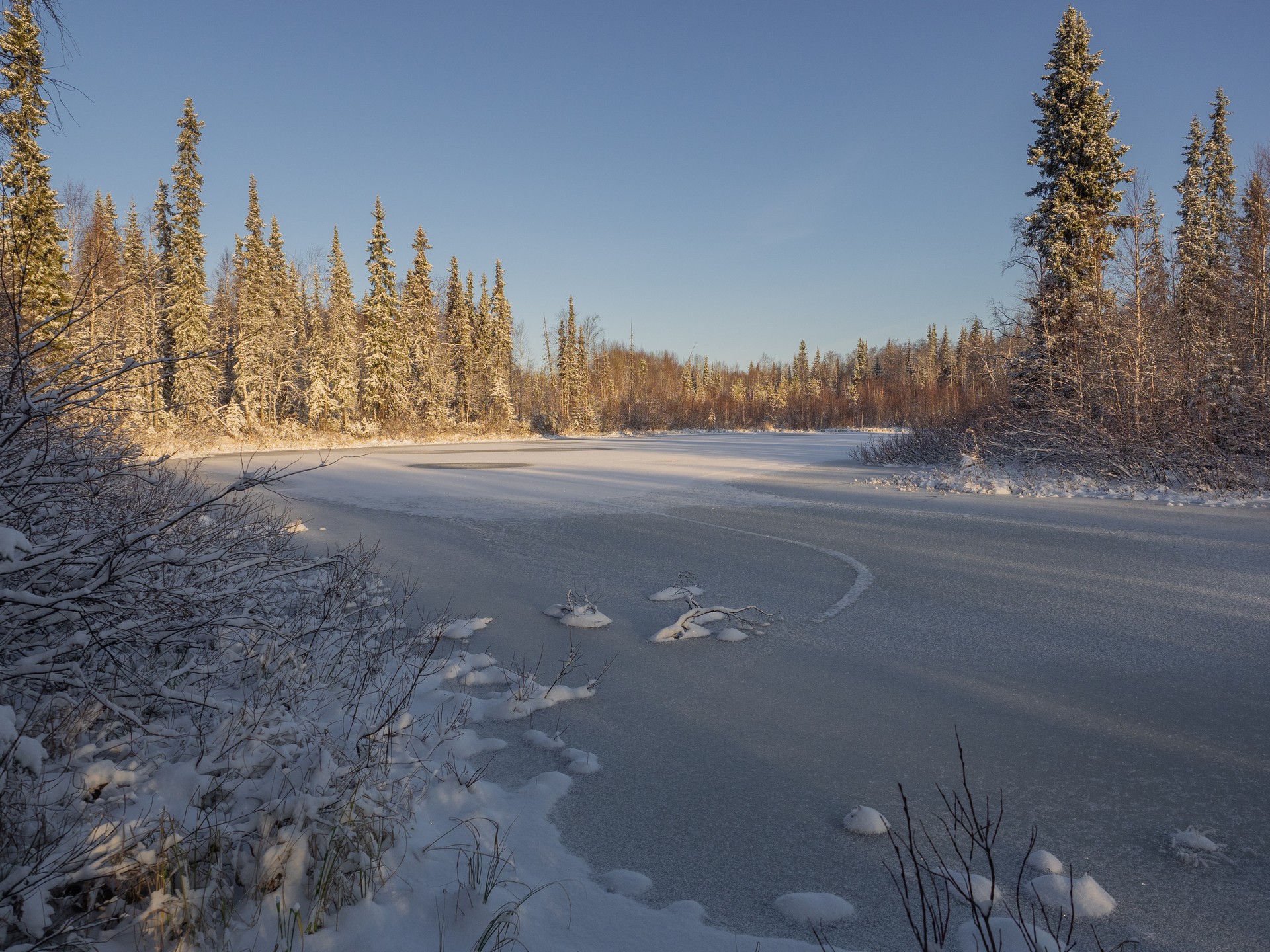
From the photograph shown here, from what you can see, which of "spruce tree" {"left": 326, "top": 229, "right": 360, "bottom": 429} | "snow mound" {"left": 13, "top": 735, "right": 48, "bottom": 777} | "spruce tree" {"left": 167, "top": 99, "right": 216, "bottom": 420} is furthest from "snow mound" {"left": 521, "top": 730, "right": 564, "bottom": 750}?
"spruce tree" {"left": 326, "top": 229, "right": 360, "bottom": 429}

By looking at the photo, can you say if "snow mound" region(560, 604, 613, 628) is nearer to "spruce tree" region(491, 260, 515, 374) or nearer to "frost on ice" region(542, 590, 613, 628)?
"frost on ice" region(542, 590, 613, 628)

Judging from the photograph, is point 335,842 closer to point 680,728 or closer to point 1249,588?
point 680,728

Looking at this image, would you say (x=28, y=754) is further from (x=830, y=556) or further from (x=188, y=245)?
(x=188, y=245)

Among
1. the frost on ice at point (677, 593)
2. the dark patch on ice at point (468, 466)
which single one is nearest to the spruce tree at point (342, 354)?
the dark patch on ice at point (468, 466)

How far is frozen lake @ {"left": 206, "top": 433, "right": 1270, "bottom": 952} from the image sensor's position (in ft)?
9.30

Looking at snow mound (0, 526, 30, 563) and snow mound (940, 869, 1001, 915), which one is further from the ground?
snow mound (0, 526, 30, 563)

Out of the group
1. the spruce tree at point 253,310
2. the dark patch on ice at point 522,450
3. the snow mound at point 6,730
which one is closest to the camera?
the snow mound at point 6,730

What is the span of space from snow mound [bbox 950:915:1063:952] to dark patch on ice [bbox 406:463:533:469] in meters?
21.0

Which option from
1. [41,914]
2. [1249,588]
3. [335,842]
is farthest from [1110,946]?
[1249,588]

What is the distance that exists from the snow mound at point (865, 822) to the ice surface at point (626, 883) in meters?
0.95

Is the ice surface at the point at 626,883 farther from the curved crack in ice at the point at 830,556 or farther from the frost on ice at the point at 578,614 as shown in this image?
the curved crack in ice at the point at 830,556

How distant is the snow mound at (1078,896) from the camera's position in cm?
249

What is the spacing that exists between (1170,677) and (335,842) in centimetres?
529

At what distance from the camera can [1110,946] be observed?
232cm
